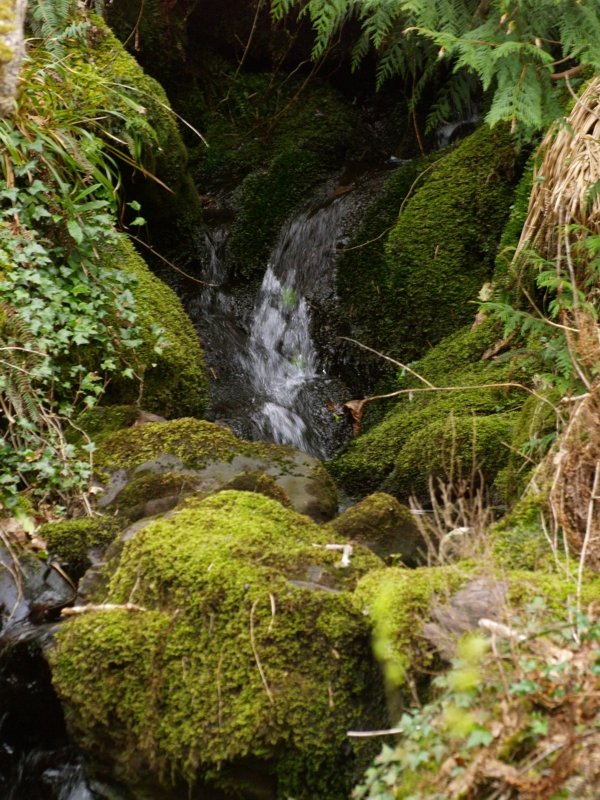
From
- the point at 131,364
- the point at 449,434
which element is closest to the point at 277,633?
the point at 449,434

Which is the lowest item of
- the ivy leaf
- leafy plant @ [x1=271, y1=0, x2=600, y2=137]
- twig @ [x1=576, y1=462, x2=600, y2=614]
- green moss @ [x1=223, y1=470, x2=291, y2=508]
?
green moss @ [x1=223, y1=470, x2=291, y2=508]

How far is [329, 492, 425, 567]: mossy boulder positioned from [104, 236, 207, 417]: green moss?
1.78m

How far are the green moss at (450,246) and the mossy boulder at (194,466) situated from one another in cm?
211

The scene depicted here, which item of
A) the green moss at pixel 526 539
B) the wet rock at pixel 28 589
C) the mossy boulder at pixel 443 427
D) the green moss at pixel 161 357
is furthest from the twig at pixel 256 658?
the green moss at pixel 161 357

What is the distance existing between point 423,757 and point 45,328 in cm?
294

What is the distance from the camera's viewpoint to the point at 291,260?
720cm

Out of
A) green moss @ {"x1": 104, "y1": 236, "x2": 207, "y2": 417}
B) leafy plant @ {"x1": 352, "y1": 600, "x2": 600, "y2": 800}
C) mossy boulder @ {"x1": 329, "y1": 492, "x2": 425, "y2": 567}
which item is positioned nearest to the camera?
leafy plant @ {"x1": 352, "y1": 600, "x2": 600, "y2": 800}

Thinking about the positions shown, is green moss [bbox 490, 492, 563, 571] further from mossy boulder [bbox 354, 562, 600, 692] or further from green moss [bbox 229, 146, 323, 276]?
green moss [bbox 229, 146, 323, 276]

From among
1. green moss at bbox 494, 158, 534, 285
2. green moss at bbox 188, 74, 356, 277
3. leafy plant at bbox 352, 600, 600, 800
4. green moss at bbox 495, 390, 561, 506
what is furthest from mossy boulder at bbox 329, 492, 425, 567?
green moss at bbox 188, 74, 356, 277

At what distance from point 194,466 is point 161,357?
1130 millimetres

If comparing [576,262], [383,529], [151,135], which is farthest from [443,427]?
[151,135]

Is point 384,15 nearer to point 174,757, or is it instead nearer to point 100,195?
point 100,195

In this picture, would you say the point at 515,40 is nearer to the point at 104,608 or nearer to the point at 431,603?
the point at 431,603

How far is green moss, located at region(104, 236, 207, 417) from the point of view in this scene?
16.5 feet
